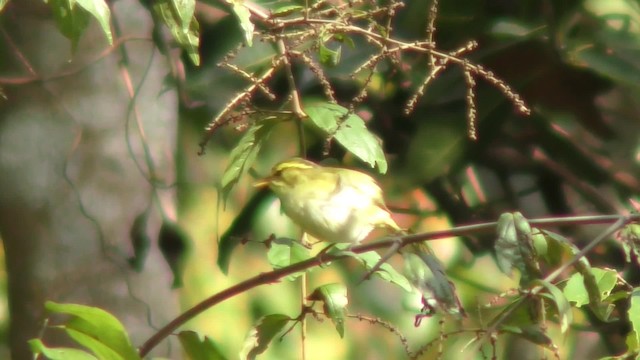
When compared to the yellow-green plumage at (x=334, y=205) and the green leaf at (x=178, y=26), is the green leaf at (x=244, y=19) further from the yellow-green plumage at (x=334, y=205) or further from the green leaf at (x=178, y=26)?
the yellow-green plumage at (x=334, y=205)

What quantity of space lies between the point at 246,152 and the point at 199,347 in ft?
0.54

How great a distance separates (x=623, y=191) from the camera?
1.38 m

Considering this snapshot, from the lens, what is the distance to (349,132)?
85 cm

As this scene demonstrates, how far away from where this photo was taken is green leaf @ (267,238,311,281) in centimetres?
81

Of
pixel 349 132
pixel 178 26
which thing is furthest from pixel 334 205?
pixel 178 26

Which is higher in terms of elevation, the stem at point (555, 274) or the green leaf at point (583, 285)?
the stem at point (555, 274)

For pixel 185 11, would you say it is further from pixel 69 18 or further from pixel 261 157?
pixel 261 157

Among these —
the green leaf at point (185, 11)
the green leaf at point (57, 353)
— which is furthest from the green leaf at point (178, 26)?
the green leaf at point (57, 353)

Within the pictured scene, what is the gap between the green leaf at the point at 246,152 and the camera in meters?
0.85

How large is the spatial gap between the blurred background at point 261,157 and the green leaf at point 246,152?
0.14 m

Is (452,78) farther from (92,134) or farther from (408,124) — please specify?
(92,134)

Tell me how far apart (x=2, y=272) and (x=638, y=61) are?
0.83m

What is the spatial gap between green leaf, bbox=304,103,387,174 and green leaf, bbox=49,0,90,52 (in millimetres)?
196

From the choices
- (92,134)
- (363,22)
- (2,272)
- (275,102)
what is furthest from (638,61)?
(2,272)
